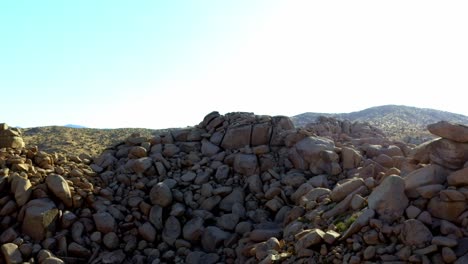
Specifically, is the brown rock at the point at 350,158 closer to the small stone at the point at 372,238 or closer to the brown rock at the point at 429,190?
the brown rock at the point at 429,190

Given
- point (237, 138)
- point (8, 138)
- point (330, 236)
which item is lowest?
point (330, 236)

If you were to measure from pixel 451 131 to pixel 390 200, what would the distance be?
237 centimetres

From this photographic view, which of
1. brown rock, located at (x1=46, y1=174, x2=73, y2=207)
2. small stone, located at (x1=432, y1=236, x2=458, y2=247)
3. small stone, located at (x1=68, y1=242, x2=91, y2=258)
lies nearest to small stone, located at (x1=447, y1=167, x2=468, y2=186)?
small stone, located at (x1=432, y1=236, x2=458, y2=247)

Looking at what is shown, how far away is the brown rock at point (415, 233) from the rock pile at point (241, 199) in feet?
0.06

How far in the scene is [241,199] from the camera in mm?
12891

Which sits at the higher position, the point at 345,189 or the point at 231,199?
the point at 345,189

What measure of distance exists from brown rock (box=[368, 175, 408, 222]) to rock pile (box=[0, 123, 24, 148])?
36.8 feet

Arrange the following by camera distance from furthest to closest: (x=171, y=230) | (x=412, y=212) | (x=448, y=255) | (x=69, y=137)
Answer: (x=69, y=137) < (x=171, y=230) < (x=412, y=212) < (x=448, y=255)

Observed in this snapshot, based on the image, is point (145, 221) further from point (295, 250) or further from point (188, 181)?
point (295, 250)

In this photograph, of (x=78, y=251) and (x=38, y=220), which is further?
(x=38, y=220)

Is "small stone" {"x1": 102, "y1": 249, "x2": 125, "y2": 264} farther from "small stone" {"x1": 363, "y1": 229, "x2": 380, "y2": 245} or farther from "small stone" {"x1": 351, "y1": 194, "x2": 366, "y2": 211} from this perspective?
"small stone" {"x1": 363, "y1": 229, "x2": 380, "y2": 245}

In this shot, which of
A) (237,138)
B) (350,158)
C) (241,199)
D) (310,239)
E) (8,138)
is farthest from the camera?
(237,138)

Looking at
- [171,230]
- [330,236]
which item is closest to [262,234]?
[330,236]

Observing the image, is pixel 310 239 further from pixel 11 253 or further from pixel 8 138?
pixel 8 138
